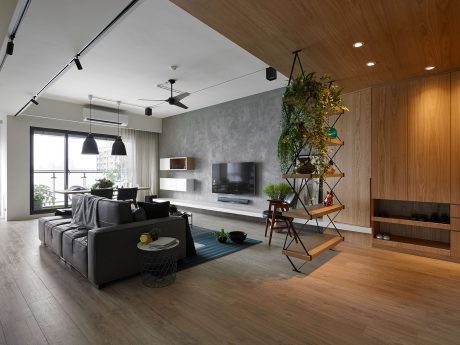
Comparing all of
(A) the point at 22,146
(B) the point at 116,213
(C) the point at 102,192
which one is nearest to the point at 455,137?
(B) the point at 116,213

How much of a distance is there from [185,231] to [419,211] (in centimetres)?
357

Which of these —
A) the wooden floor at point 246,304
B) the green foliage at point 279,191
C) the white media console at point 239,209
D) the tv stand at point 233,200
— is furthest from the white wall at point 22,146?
the green foliage at point 279,191

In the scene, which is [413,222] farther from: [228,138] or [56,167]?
[56,167]

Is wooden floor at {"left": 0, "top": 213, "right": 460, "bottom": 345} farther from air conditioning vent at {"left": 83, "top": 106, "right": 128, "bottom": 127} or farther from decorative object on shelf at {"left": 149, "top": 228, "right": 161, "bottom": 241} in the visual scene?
air conditioning vent at {"left": 83, "top": 106, "right": 128, "bottom": 127}

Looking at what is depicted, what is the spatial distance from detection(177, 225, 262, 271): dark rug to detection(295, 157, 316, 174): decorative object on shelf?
1.75 meters

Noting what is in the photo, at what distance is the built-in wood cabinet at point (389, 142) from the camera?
145 inches

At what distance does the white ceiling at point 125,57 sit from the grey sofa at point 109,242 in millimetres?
1930

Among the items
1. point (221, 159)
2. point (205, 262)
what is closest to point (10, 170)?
point (221, 159)

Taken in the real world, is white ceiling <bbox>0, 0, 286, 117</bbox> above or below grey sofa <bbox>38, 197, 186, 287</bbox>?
above

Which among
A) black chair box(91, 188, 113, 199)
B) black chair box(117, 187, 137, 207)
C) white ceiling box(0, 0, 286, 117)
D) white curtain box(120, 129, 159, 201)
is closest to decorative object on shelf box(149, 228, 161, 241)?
white ceiling box(0, 0, 286, 117)

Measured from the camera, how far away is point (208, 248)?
12.9ft

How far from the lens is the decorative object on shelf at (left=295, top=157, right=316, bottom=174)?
109 inches

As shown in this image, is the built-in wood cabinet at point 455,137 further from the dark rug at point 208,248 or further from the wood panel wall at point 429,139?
the dark rug at point 208,248

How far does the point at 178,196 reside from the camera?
26.0 ft
